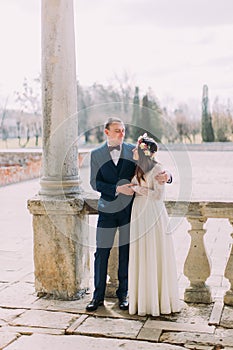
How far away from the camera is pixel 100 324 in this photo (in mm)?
3689

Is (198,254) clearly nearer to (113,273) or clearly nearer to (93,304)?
(113,273)

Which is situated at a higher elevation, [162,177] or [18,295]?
[162,177]

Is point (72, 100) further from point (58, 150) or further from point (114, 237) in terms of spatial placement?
point (114, 237)

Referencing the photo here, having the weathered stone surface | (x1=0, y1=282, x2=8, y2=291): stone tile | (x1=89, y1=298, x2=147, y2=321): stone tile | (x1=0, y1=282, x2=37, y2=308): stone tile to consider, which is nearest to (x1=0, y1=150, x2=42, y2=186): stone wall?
(x1=0, y1=282, x2=8, y2=291): stone tile

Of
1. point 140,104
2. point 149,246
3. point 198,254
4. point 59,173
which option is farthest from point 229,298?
point 140,104

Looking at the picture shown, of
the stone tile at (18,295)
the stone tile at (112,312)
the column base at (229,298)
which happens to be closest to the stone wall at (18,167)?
the stone tile at (18,295)

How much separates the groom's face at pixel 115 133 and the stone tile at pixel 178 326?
4.40ft

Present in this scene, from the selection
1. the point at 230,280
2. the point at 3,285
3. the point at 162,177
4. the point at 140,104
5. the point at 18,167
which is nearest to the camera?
the point at 162,177

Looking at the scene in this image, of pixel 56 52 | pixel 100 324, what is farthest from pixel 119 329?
pixel 56 52

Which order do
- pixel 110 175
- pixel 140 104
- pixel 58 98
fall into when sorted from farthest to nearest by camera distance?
pixel 140 104 < pixel 58 98 < pixel 110 175

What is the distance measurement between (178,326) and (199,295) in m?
0.52

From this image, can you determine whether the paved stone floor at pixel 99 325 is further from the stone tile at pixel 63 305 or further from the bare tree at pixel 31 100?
the bare tree at pixel 31 100

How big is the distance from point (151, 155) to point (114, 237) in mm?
744

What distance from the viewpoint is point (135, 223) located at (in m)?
3.83
